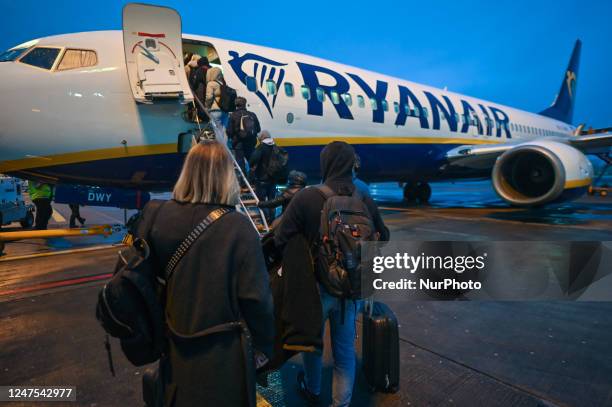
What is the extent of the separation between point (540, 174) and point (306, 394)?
1028 cm

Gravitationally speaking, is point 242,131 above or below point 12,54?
below

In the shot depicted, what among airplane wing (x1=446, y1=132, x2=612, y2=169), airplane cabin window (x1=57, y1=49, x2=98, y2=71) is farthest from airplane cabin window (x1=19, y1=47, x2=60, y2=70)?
airplane wing (x1=446, y1=132, x2=612, y2=169)

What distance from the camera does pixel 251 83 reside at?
662 centimetres

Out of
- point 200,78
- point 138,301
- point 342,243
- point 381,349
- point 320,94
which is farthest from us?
point 320,94

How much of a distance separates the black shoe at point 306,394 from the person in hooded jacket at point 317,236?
0.63ft

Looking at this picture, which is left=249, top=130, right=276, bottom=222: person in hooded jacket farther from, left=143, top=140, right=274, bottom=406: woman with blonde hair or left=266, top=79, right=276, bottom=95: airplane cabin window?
left=143, top=140, right=274, bottom=406: woman with blonde hair

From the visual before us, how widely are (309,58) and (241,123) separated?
378 cm

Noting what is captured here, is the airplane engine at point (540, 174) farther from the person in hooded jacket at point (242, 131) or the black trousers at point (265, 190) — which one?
the person in hooded jacket at point (242, 131)

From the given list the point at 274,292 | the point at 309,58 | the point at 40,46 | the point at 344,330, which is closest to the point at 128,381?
the point at 274,292

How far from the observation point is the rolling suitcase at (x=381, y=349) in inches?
81.0

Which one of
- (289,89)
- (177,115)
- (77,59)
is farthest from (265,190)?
(77,59)

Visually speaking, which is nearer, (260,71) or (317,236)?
(317,236)

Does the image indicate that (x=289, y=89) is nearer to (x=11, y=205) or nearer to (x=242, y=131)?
(x=242, y=131)
